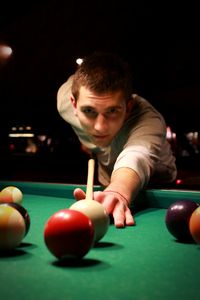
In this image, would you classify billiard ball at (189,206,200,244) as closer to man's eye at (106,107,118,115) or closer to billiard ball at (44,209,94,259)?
billiard ball at (44,209,94,259)

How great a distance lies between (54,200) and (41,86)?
846cm

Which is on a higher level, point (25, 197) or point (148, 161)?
point (148, 161)

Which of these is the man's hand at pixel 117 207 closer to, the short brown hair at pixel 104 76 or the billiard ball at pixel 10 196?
the billiard ball at pixel 10 196

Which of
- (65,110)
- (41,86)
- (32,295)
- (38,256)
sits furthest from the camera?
(41,86)

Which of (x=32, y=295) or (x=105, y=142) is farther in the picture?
(x=105, y=142)

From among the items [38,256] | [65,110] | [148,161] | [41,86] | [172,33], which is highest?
[172,33]

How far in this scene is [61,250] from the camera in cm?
123

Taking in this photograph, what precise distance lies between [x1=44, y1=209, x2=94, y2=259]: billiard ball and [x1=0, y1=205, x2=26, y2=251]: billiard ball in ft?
0.50

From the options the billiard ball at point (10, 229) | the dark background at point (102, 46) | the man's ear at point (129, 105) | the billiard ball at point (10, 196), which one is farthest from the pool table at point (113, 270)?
the dark background at point (102, 46)

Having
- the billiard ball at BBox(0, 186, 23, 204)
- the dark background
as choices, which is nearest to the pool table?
the billiard ball at BBox(0, 186, 23, 204)

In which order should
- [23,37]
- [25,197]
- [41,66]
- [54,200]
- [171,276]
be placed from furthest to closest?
[41,66] → [23,37] → [25,197] → [54,200] → [171,276]

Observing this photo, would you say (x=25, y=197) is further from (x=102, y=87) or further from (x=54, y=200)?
(x=102, y=87)

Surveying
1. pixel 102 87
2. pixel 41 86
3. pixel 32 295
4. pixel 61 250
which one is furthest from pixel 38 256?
pixel 41 86

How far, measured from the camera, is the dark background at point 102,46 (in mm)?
7168
